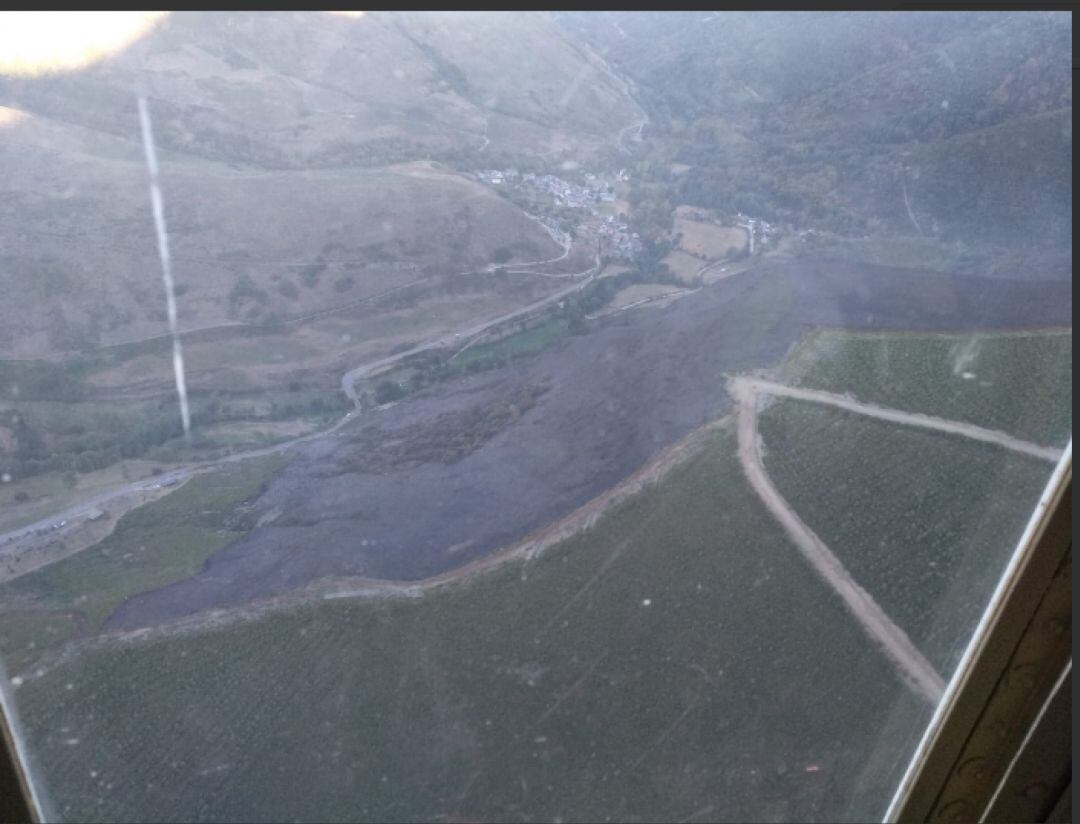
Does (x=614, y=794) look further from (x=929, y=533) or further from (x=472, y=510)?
(x=929, y=533)

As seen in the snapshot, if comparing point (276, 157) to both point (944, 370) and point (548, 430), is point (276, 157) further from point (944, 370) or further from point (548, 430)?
point (944, 370)

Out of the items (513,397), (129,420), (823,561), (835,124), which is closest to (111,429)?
(129,420)

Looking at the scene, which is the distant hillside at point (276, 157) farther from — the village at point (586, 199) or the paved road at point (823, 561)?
the paved road at point (823, 561)

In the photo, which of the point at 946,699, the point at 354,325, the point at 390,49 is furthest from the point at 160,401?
the point at 946,699

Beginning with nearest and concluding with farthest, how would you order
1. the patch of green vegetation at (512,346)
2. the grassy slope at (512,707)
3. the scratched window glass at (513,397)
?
the grassy slope at (512,707) → the scratched window glass at (513,397) → the patch of green vegetation at (512,346)

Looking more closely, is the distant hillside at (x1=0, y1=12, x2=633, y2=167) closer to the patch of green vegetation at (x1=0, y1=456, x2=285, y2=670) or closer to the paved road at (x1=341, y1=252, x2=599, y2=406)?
the paved road at (x1=341, y1=252, x2=599, y2=406)

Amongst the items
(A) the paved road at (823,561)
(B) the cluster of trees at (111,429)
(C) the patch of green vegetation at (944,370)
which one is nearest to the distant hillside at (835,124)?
(C) the patch of green vegetation at (944,370)
